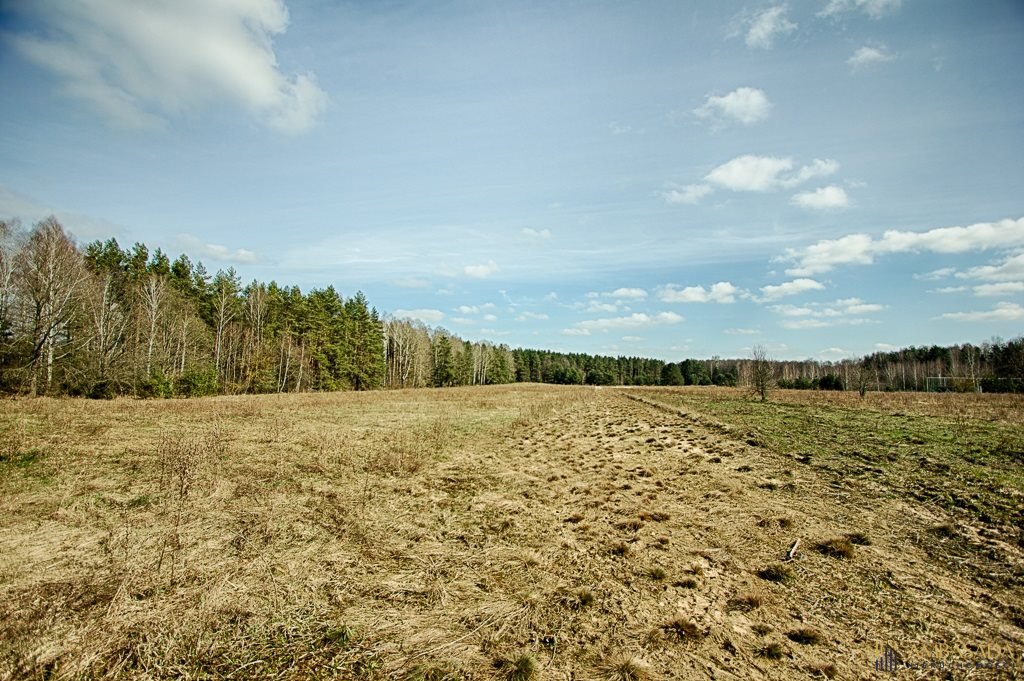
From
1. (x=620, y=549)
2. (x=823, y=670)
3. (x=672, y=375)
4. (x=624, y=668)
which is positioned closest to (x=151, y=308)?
(x=620, y=549)

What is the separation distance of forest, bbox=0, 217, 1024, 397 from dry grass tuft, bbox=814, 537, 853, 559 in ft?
134

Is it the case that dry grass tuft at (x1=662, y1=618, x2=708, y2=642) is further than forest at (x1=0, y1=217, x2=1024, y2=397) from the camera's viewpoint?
No

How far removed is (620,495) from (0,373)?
3847cm

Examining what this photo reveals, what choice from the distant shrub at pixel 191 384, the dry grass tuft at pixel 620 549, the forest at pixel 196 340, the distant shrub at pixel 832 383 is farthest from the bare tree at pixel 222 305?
the distant shrub at pixel 832 383

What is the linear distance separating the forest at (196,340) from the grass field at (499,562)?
67.3 ft

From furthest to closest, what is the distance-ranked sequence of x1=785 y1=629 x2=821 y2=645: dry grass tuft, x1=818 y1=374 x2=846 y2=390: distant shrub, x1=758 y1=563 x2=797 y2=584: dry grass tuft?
x1=818 y1=374 x2=846 y2=390: distant shrub < x1=758 y1=563 x2=797 y2=584: dry grass tuft < x1=785 y1=629 x2=821 y2=645: dry grass tuft

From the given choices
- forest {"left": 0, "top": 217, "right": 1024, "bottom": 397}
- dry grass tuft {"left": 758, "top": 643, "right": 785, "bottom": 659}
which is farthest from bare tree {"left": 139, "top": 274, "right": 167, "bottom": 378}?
dry grass tuft {"left": 758, "top": 643, "right": 785, "bottom": 659}

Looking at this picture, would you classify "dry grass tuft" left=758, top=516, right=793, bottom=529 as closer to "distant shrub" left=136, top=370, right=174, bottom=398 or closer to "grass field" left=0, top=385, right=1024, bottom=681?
"grass field" left=0, top=385, right=1024, bottom=681

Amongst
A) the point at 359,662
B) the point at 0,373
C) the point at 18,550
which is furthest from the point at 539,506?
the point at 0,373

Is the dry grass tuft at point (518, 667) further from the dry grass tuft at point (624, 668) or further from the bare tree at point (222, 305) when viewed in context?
the bare tree at point (222, 305)

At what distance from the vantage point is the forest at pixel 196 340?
87.8 feet

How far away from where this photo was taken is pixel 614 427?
70.7ft

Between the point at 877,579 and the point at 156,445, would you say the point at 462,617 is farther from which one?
the point at 156,445

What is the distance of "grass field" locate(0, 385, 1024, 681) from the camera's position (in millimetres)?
4492
